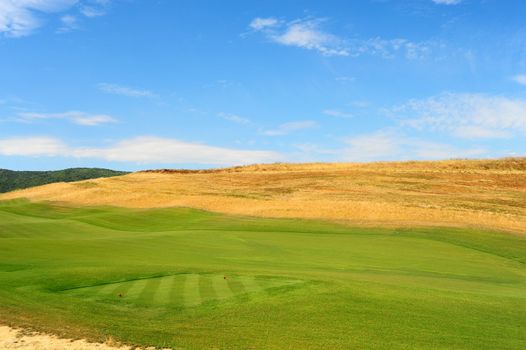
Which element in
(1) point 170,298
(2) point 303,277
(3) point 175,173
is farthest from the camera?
(3) point 175,173

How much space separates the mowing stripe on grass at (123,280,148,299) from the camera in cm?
1677

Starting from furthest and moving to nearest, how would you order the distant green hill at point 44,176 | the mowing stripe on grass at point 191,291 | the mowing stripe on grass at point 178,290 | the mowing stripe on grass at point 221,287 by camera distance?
1. the distant green hill at point 44,176
2. the mowing stripe on grass at point 221,287
3. the mowing stripe on grass at point 178,290
4. the mowing stripe on grass at point 191,291

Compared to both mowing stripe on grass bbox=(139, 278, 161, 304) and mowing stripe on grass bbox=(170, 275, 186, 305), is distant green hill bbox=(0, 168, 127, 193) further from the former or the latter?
mowing stripe on grass bbox=(170, 275, 186, 305)

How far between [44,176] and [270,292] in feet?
537

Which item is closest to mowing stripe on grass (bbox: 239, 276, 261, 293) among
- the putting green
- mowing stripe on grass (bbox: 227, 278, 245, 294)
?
the putting green

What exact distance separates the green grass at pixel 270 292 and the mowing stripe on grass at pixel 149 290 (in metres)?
0.04

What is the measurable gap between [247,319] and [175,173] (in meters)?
79.5

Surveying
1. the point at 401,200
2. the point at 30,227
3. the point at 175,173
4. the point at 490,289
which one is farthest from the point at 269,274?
the point at 175,173

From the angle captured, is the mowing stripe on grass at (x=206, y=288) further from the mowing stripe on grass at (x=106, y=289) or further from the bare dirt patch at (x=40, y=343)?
the bare dirt patch at (x=40, y=343)

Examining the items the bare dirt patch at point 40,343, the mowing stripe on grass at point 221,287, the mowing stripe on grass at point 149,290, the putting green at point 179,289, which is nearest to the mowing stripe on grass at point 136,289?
the putting green at point 179,289

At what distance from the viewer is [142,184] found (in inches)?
3009

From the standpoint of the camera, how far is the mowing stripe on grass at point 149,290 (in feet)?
53.5

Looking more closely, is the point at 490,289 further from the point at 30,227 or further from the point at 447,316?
the point at 30,227

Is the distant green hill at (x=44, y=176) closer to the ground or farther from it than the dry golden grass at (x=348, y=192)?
farther from it
